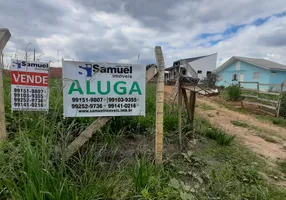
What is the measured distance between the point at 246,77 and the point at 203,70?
12.2 meters

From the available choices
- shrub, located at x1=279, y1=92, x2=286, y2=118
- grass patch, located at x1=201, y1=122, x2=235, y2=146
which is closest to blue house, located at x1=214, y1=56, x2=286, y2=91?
shrub, located at x1=279, y1=92, x2=286, y2=118

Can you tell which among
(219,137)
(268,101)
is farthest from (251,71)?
(219,137)

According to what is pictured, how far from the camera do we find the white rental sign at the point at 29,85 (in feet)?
7.88

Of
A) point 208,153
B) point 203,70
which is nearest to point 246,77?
point 203,70

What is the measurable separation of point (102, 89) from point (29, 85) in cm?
100

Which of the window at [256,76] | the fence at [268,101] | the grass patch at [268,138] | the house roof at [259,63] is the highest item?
the house roof at [259,63]

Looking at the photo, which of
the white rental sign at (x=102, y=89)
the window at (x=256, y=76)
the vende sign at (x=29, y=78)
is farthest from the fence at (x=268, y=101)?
the window at (x=256, y=76)

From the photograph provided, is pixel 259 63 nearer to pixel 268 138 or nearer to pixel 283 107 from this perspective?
pixel 283 107

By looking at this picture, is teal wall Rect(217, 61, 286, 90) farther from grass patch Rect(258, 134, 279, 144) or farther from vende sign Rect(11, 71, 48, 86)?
vende sign Rect(11, 71, 48, 86)

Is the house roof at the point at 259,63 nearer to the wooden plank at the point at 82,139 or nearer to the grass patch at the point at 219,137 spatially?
the grass patch at the point at 219,137

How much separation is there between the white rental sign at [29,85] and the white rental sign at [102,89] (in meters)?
0.42

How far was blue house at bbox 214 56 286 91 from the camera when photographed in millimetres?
21453

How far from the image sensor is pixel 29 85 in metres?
2.48

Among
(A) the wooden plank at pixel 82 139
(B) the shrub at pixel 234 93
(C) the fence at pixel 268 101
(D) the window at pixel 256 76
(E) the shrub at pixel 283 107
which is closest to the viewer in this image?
(A) the wooden plank at pixel 82 139
